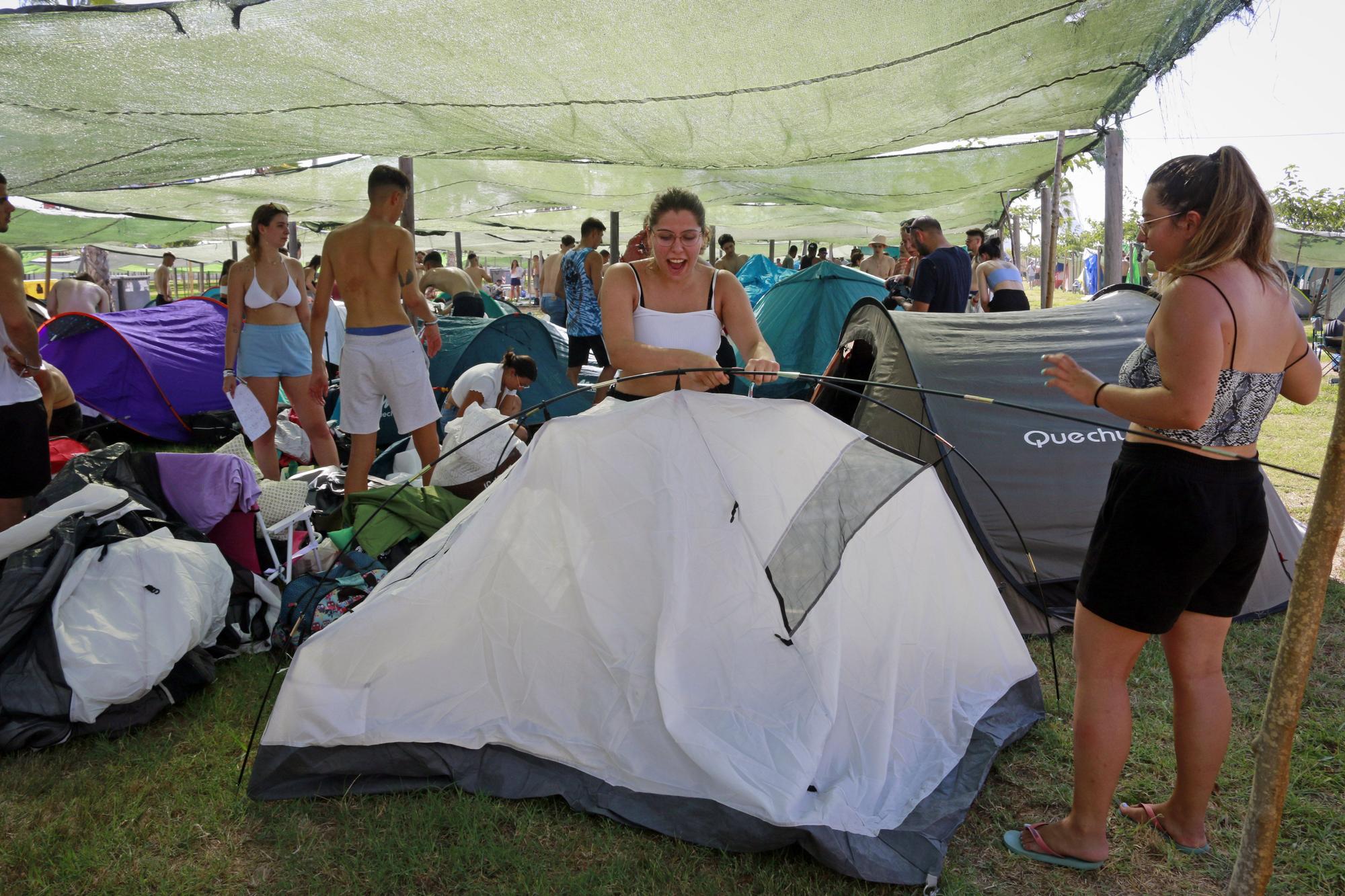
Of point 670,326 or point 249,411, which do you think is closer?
point 670,326

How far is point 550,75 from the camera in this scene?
3.47m

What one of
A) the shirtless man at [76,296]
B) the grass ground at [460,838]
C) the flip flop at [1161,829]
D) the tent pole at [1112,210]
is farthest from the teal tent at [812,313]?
the shirtless man at [76,296]

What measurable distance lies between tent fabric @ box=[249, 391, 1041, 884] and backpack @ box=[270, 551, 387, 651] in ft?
2.61

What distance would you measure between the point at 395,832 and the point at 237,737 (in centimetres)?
77

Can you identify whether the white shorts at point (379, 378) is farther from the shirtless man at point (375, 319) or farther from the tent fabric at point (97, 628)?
the tent fabric at point (97, 628)

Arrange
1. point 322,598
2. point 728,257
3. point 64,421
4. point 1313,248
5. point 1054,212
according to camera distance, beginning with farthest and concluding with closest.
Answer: point 1313,248 → point 728,257 → point 1054,212 → point 64,421 → point 322,598

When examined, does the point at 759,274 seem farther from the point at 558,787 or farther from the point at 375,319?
the point at 558,787

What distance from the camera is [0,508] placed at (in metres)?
3.27

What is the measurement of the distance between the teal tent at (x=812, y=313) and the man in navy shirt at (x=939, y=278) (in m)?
1.82

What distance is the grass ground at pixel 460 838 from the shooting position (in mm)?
2156

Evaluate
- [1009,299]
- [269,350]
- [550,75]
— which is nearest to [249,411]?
[269,350]

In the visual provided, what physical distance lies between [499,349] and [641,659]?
476cm

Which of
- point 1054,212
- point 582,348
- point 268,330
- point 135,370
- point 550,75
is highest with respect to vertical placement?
point 550,75

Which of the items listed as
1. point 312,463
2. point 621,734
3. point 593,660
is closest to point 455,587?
point 593,660
